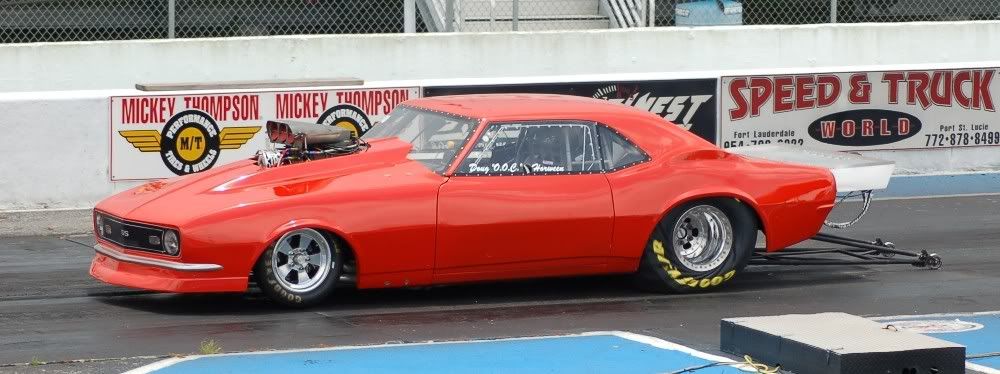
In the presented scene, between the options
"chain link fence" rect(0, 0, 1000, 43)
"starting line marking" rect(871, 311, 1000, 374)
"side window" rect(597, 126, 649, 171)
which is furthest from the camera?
"chain link fence" rect(0, 0, 1000, 43)

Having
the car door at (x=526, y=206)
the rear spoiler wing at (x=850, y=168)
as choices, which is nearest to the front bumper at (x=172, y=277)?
the car door at (x=526, y=206)

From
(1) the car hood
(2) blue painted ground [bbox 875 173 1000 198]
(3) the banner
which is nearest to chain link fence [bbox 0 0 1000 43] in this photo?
(3) the banner

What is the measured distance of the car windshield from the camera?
977 centimetres

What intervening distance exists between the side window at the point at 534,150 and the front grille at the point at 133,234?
71.5 inches

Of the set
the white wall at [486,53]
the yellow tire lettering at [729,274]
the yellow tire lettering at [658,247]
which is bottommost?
the yellow tire lettering at [729,274]

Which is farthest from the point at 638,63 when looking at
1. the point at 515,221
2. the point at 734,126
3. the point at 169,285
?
the point at 169,285

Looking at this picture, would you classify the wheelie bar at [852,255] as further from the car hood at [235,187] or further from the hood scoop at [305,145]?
the hood scoop at [305,145]

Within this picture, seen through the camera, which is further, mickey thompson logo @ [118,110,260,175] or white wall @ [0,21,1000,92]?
white wall @ [0,21,1000,92]

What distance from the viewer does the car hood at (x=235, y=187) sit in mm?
9156

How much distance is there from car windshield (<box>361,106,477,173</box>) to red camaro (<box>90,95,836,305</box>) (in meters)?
0.01

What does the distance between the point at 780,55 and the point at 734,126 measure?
4103 millimetres

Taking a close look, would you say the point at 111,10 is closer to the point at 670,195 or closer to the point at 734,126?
the point at 734,126

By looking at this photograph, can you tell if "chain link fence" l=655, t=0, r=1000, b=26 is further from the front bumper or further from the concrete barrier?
the front bumper

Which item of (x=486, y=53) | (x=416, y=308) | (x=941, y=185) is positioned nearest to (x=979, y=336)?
(x=416, y=308)
